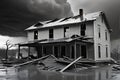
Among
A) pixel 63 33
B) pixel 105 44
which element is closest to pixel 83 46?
pixel 63 33

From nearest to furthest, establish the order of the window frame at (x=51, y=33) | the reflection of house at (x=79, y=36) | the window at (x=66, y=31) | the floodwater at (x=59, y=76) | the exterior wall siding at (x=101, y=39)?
the floodwater at (x=59, y=76), the reflection of house at (x=79, y=36), the exterior wall siding at (x=101, y=39), the window at (x=66, y=31), the window frame at (x=51, y=33)

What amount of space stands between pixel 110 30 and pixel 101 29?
15.5ft

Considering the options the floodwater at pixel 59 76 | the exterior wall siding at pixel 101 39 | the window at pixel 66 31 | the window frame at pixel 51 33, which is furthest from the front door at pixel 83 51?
the floodwater at pixel 59 76

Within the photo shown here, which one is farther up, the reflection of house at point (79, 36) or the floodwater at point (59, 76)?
the reflection of house at point (79, 36)

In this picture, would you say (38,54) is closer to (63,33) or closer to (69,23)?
(63,33)

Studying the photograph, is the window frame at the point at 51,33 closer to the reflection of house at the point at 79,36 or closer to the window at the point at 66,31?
the reflection of house at the point at 79,36

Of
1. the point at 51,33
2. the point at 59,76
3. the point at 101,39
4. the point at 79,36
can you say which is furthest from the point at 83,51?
the point at 59,76

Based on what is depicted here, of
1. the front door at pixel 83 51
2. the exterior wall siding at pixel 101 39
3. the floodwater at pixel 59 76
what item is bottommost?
the floodwater at pixel 59 76

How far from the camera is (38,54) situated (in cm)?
2998

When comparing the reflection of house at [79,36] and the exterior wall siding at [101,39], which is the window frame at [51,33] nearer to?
the reflection of house at [79,36]

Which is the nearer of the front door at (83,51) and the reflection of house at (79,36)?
the reflection of house at (79,36)

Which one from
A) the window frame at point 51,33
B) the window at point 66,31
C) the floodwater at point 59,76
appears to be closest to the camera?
the floodwater at point 59,76

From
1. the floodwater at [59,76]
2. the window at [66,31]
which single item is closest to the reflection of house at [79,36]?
the window at [66,31]

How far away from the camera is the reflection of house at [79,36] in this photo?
24.2 meters
